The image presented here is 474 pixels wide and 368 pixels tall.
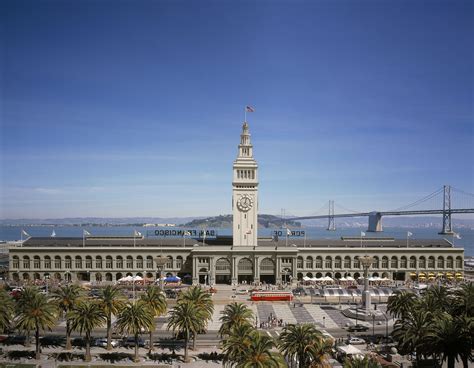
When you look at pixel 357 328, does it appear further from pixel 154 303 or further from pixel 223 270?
pixel 223 270

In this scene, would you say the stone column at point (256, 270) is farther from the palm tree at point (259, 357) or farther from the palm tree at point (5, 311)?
the palm tree at point (259, 357)

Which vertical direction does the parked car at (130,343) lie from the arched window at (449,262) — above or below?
below

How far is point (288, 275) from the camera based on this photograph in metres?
114

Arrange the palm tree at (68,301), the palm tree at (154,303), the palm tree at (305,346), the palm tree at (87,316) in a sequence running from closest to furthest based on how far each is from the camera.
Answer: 1. the palm tree at (305,346)
2. the palm tree at (87,316)
3. the palm tree at (68,301)
4. the palm tree at (154,303)

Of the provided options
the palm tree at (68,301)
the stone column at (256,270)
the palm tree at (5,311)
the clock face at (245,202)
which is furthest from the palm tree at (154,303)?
the clock face at (245,202)

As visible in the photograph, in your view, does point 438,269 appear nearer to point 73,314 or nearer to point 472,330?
point 472,330

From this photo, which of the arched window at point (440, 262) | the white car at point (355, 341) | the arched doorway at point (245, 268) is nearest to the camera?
the white car at point (355, 341)

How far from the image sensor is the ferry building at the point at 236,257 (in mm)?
112875

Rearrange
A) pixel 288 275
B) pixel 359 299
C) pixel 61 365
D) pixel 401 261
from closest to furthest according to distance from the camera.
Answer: pixel 61 365 < pixel 359 299 < pixel 288 275 < pixel 401 261

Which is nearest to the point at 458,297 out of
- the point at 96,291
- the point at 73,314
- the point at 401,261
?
the point at 73,314

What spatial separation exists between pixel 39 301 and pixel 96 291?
46.1 m

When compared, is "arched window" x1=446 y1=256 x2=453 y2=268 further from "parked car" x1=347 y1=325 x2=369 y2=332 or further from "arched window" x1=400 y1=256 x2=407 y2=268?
"parked car" x1=347 y1=325 x2=369 y2=332

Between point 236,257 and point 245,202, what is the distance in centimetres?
1461

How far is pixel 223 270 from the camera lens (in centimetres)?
11331
